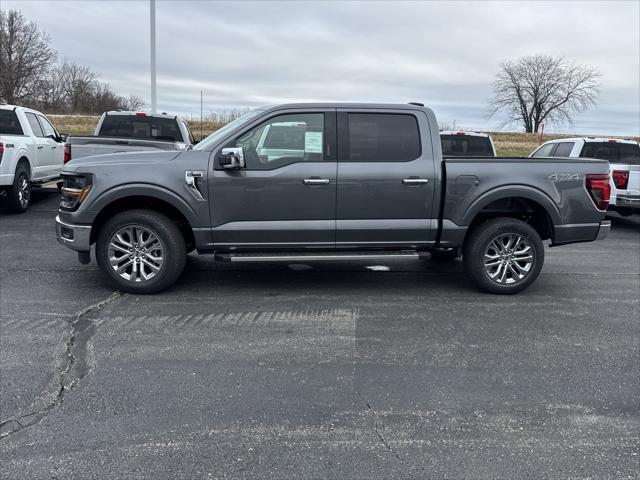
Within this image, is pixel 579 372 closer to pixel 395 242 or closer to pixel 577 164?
pixel 395 242

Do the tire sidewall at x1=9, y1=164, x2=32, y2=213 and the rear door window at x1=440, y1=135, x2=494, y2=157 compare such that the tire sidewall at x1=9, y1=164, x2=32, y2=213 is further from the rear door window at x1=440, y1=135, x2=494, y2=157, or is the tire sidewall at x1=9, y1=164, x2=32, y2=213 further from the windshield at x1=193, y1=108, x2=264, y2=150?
the rear door window at x1=440, y1=135, x2=494, y2=157

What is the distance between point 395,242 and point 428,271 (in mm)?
1375

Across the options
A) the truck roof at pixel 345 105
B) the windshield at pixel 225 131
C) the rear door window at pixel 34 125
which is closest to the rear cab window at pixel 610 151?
the truck roof at pixel 345 105

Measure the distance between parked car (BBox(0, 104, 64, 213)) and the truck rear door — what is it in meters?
7.10

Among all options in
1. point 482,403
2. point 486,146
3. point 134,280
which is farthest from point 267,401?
point 486,146

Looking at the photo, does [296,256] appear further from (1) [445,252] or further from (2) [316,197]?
(1) [445,252]

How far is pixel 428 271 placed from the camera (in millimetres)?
7051

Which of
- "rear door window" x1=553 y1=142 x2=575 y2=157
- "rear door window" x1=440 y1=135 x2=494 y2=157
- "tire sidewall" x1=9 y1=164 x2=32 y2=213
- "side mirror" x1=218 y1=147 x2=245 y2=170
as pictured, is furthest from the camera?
"rear door window" x1=440 y1=135 x2=494 y2=157

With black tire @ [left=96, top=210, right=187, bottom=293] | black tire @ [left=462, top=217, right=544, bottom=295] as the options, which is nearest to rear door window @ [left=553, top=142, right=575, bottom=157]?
black tire @ [left=462, top=217, right=544, bottom=295]

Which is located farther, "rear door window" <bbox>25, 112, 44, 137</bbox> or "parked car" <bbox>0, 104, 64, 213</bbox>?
"rear door window" <bbox>25, 112, 44, 137</bbox>

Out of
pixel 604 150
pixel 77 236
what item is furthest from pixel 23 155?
pixel 604 150

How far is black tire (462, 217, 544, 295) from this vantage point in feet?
19.5

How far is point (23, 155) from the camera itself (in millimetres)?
10430

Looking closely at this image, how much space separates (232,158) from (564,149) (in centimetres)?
909
